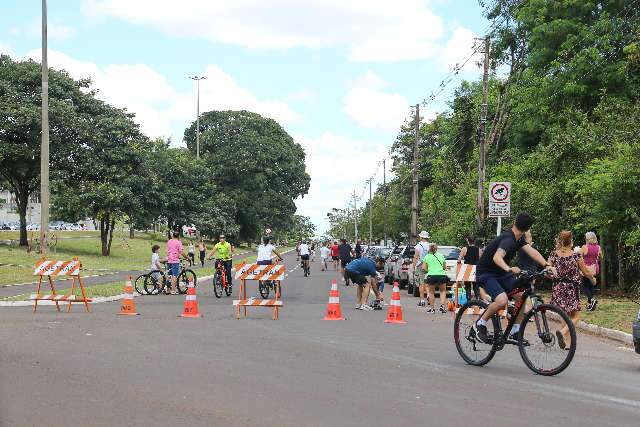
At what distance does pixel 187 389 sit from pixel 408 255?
→ 68.6 feet

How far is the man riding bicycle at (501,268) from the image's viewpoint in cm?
942

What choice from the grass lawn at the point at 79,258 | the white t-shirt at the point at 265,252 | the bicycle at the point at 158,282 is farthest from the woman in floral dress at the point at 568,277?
→ the grass lawn at the point at 79,258

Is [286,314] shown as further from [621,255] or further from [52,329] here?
[621,255]

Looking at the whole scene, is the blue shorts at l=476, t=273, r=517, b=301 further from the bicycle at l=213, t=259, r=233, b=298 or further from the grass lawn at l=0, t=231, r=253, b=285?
the grass lawn at l=0, t=231, r=253, b=285

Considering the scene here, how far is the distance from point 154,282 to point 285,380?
16089mm

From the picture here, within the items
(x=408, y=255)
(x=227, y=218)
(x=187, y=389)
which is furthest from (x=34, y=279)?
(x=227, y=218)

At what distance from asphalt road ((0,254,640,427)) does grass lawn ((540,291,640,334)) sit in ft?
5.76

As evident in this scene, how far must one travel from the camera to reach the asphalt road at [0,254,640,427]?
6.74 metres

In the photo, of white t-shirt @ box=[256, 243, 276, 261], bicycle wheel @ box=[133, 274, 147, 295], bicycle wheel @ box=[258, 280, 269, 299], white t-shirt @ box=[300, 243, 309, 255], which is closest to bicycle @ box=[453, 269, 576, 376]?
white t-shirt @ box=[256, 243, 276, 261]

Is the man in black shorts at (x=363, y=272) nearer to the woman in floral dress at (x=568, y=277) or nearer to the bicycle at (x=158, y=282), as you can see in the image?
the woman in floral dress at (x=568, y=277)

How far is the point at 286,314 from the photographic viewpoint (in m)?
17.2

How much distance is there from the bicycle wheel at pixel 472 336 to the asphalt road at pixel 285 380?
0.16m

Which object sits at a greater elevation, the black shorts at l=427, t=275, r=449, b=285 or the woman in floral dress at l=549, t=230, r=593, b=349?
the woman in floral dress at l=549, t=230, r=593, b=349

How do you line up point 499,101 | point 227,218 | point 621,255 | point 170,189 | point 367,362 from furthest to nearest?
point 227,218 < point 170,189 < point 499,101 < point 621,255 < point 367,362
